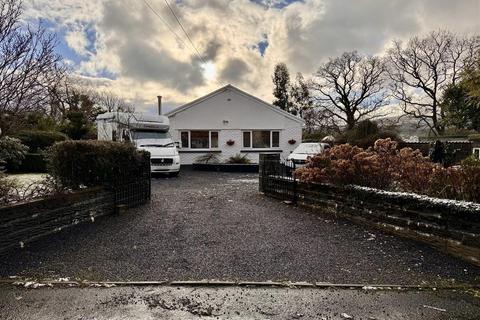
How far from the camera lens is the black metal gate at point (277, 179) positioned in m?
8.66

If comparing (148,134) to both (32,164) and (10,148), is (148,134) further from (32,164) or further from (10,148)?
(32,164)

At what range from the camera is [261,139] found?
21.9 meters

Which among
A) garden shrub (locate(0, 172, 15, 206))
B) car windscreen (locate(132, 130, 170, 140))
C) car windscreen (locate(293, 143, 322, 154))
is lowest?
garden shrub (locate(0, 172, 15, 206))

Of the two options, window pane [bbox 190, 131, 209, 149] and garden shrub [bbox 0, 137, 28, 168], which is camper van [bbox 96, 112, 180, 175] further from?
window pane [bbox 190, 131, 209, 149]

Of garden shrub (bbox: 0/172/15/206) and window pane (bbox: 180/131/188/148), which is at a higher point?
window pane (bbox: 180/131/188/148)

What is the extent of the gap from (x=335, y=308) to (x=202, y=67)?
16.0m

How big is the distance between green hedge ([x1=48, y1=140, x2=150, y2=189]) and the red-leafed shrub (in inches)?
168

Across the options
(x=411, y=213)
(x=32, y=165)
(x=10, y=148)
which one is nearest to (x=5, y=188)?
(x=10, y=148)

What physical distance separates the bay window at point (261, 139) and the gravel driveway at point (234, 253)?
48.7 feet

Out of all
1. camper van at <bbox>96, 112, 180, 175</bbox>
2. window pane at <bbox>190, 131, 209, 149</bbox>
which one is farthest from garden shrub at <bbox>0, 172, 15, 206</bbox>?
window pane at <bbox>190, 131, 209, 149</bbox>

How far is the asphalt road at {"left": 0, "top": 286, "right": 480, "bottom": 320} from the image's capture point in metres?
3.04

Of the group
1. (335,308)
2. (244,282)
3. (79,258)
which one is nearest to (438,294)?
(335,308)

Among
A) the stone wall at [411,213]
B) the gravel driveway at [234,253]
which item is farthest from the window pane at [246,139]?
the gravel driveway at [234,253]

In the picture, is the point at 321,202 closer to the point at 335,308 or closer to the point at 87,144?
the point at 335,308
